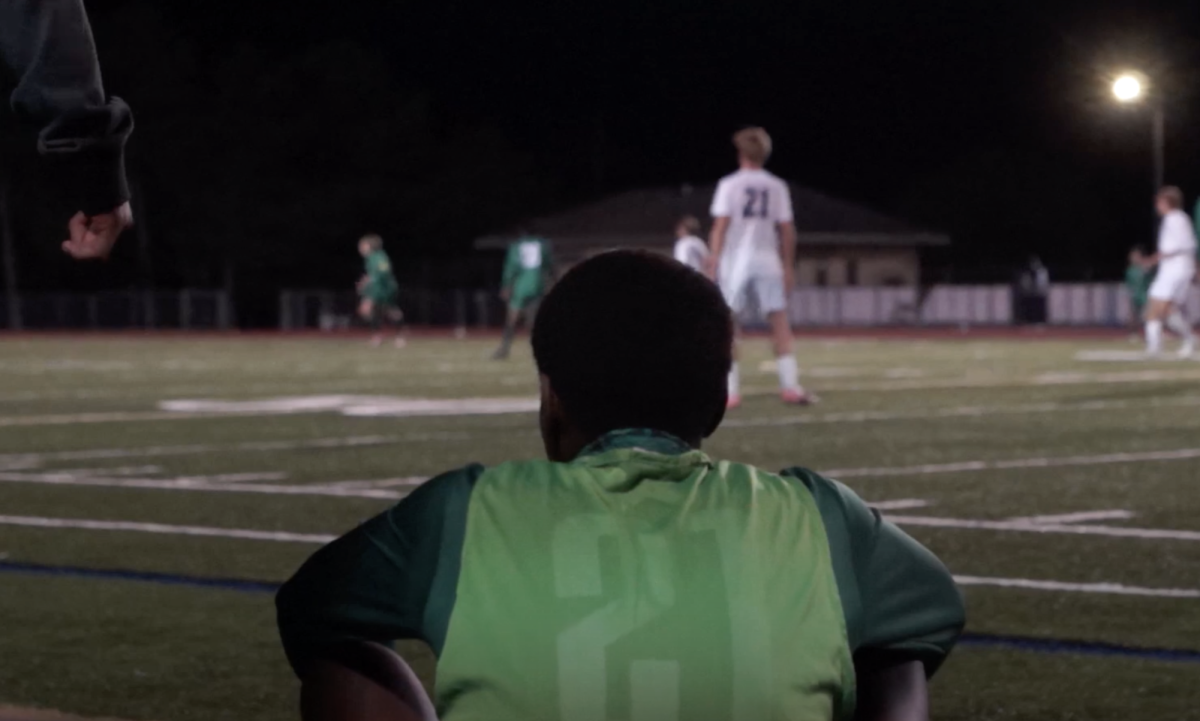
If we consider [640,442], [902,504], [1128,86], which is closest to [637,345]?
[640,442]

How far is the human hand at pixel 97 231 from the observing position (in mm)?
2965

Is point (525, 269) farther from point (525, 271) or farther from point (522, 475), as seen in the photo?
point (522, 475)

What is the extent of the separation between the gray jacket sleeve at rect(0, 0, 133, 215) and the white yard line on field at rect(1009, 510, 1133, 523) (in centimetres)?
721

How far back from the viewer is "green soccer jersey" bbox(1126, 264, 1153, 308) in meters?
46.3

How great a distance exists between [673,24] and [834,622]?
9184 cm

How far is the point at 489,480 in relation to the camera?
112 inches

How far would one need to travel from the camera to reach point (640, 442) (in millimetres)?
2943

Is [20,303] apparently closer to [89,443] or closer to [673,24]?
[673,24]

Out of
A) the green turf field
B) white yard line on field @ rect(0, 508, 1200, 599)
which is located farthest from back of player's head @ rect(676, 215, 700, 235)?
white yard line on field @ rect(0, 508, 1200, 599)

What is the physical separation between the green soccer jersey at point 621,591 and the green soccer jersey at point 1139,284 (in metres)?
44.1

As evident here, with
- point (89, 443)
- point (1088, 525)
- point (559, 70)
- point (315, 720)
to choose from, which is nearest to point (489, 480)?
point (315, 720)

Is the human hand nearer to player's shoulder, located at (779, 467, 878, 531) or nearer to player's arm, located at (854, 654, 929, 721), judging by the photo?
player's shoulder, located at (779, 467, 878, 531)

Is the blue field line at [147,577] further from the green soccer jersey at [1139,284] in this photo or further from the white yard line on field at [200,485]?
the green soccer jersey at [1139,284]

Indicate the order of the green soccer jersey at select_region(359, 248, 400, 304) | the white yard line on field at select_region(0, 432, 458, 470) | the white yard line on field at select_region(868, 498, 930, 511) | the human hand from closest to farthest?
the human hand → the white yard line on field at select_region(868, 498, 930, 511) → the white yard line on field at select_region(0, 432, 458, 470) → the green soccer jersey at select_region(359, 248, 400, 304)
